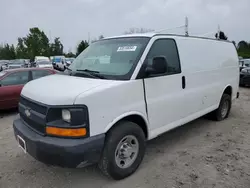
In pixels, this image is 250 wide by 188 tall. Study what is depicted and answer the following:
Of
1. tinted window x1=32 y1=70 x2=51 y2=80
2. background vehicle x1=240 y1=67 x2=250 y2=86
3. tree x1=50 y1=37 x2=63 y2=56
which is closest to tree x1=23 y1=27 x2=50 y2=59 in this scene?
tree x1=50 y1=37 x2=63 y2=56

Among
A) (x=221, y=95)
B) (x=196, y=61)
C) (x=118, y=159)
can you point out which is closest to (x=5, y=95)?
(x=118, y=159)

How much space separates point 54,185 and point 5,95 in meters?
4.74

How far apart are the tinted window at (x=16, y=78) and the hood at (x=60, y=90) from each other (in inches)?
170

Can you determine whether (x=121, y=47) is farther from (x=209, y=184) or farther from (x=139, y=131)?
(x=209, y=184)

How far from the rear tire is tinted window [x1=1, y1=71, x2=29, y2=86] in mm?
5942

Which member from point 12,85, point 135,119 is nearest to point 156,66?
point 135,119

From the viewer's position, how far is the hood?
2498 mm

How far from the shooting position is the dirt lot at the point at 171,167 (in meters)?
3.00

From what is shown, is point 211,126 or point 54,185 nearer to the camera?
point 54,185

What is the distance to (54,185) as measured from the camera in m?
2.99

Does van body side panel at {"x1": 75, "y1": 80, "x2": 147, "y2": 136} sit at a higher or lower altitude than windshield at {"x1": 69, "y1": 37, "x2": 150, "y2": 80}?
lower

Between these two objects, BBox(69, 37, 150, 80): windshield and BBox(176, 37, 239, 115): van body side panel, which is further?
BBox(176, 37, 239, 115): van body side panel

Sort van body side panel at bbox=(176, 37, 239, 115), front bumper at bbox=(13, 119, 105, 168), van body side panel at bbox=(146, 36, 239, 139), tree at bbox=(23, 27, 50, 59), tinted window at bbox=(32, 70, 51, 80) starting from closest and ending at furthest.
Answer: front bumper at bbox=(13, 119, 105, 168) → van body side panel at bbox=(146, 36, 239, 139) → van body side panel at bbox=(176, 37, 239, 115) → tinted window at bbox=(32, 70, 51, 80) → tree at bbox=(23, 27, 50, 59)

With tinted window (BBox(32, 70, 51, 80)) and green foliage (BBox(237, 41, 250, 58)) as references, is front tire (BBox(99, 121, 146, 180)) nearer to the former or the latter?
tinted window (BBox(32, 70, 51, 80))
